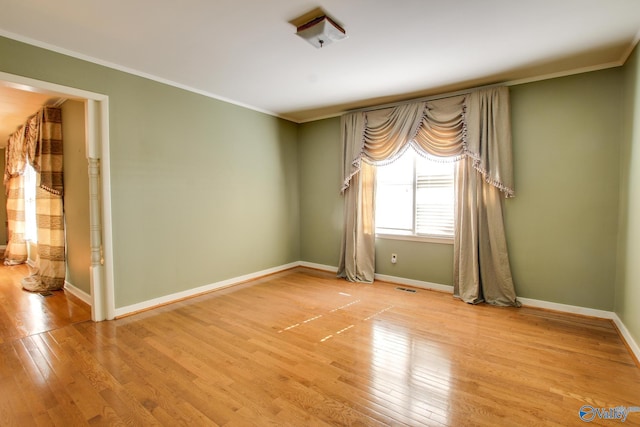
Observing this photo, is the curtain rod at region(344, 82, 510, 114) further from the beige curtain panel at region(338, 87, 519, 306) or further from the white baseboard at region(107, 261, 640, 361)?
the white baseboard at region(107, 261, 640, 361)

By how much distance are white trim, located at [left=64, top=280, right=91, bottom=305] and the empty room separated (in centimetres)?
4

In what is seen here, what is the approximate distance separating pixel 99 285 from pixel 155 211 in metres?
0.93

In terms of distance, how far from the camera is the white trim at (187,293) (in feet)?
11.0

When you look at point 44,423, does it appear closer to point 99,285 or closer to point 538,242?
point 99,285

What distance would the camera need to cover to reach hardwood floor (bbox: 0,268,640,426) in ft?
5.98

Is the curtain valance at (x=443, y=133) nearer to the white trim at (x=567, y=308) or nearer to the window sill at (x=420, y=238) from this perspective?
the window sill at (x=420, y=238)

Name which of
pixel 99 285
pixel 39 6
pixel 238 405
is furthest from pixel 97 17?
pixel 238 405

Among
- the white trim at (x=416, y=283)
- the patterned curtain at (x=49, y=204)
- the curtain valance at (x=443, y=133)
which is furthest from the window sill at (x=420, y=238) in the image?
the patterned curtain at (x=49, y=204)

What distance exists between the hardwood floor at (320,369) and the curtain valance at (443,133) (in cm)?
174

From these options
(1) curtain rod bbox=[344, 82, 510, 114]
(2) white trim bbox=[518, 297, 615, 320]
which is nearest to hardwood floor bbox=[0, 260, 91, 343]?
(1) curtain rod bbox=[344, 82, 510, 114]

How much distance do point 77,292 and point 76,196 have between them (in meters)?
1.22

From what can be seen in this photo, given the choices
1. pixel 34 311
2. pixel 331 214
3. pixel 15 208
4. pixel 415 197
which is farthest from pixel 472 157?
pixel 15 208

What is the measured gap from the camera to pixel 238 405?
1895 mm

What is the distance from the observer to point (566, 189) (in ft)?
10.9
